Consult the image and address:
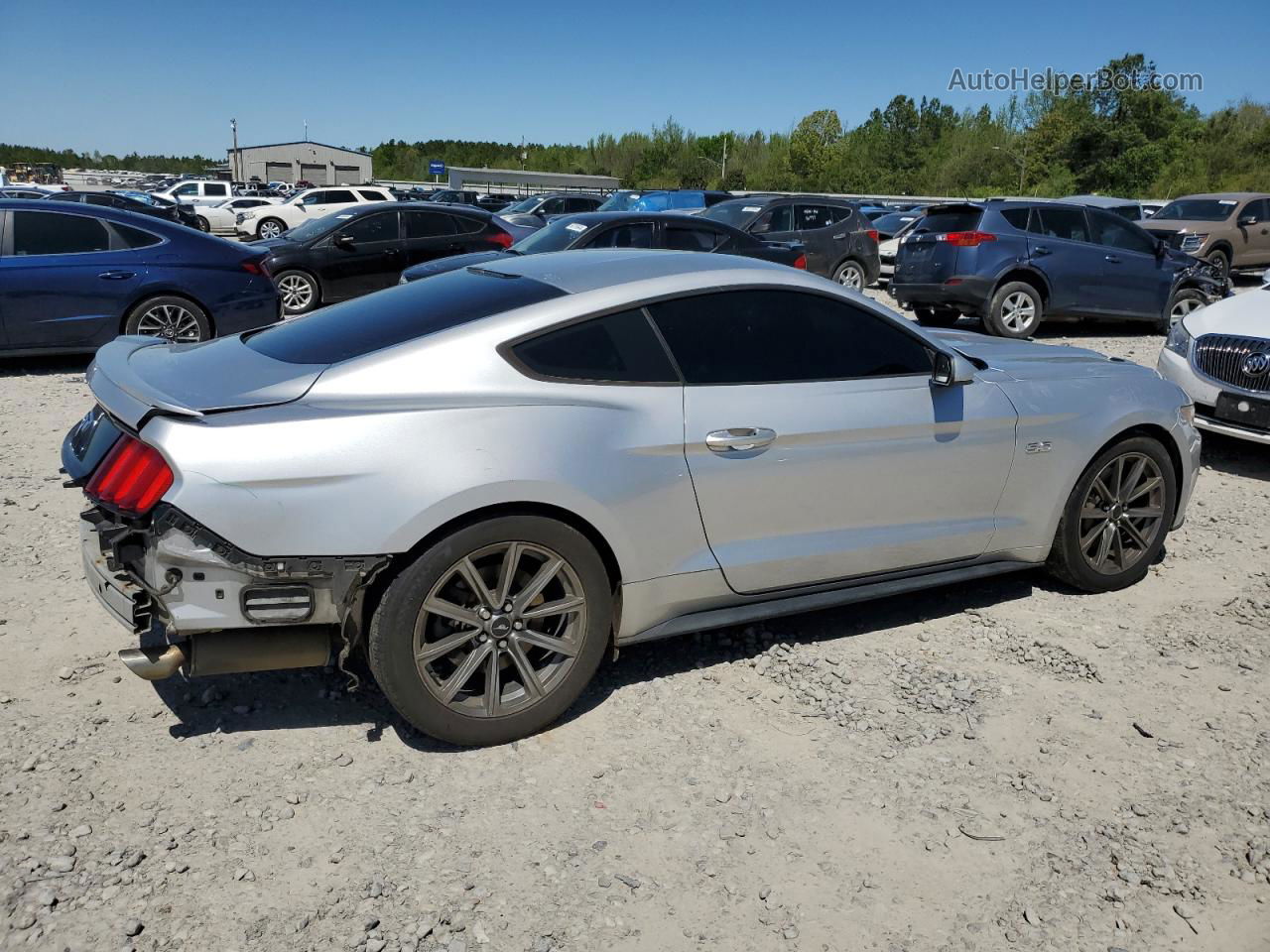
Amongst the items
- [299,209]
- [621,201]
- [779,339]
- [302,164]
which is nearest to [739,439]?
[779,339]

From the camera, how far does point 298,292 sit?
13.7 m

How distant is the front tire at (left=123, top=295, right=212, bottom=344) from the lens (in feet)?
29.8

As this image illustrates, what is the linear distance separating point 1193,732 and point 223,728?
3.46 m

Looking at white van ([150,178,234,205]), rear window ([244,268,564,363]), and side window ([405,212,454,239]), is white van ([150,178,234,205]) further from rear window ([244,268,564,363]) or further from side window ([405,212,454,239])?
rear window ([244,268,564,363])

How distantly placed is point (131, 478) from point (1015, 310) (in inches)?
441

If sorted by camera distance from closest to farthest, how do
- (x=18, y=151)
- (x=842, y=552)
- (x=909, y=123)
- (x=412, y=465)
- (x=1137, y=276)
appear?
(x=412, y=465) → (x=842, y=552) → (x=1137, y=276) → (x=909, y=123) → (x=18, y=151)

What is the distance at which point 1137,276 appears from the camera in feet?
41.8

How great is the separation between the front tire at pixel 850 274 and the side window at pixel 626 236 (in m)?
5.60

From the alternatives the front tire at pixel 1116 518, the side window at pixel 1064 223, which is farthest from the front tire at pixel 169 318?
the side window at pixel 1064 223

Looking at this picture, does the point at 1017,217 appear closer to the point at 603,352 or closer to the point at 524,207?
the point at 603,352

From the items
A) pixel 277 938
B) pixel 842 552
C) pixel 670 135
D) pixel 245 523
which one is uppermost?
pixel 670 135

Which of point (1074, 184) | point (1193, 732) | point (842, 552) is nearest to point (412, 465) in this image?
point (842, 552)

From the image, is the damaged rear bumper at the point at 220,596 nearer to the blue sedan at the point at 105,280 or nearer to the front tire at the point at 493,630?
the front tire at the point at 493,630

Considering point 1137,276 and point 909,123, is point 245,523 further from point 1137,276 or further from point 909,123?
point 909,123
